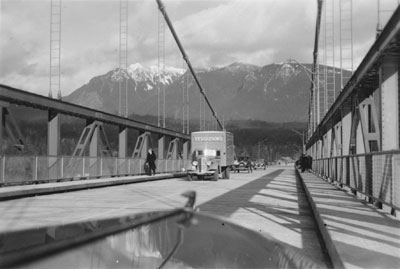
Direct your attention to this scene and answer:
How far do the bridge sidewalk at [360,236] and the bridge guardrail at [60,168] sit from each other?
41.9 ft

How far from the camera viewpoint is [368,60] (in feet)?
45.6

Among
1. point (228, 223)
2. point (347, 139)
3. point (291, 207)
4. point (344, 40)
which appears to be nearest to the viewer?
point (228, 223)

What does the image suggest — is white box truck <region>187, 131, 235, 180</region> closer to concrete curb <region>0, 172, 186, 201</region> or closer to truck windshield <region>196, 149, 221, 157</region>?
truck windshield <region>196, 149, 221, 157</region>

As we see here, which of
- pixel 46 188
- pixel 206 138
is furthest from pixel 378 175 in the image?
pixel 206 138

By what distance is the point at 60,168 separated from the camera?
23.4 m

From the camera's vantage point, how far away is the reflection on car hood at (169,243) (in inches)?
83.9

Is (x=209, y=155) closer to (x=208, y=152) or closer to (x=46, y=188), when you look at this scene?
(x=208, y=152)

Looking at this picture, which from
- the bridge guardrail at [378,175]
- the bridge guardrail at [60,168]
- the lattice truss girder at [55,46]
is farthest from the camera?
the lattice truss girder at [55,46]

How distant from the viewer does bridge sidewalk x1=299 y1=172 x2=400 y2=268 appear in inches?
210

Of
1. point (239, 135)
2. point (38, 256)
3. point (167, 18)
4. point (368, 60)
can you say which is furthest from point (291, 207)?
point (239, 135)

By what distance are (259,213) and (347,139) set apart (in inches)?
431

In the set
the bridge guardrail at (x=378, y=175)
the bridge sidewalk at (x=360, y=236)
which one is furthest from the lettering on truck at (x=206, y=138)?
the bridge sidewalk at (x=360, y=236)

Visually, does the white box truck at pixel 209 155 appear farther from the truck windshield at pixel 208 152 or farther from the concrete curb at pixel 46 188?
the concrete curb at pixel 46 188

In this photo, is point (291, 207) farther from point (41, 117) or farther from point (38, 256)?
point (41, 117)
